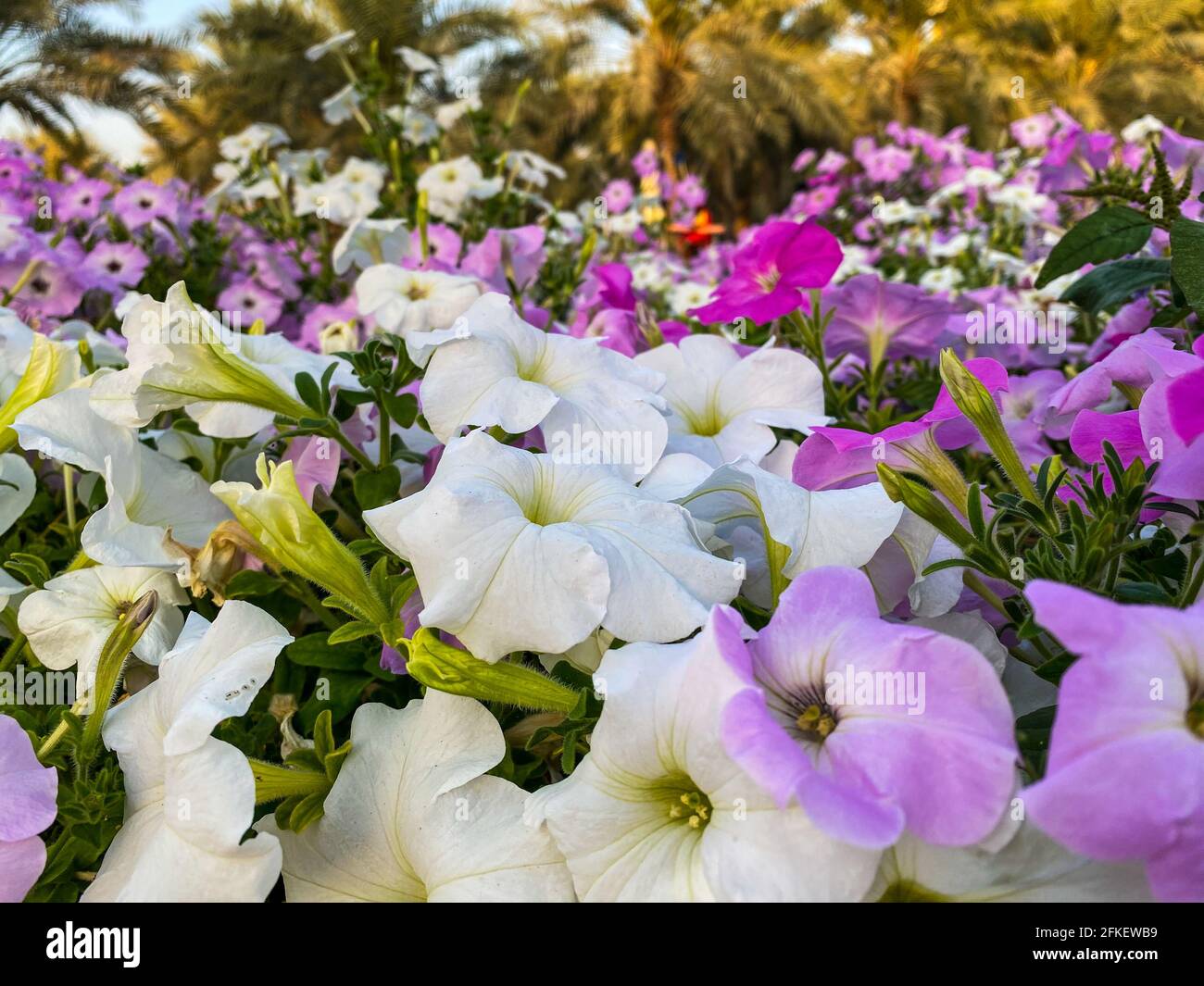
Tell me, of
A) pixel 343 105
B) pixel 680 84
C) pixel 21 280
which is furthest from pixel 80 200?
pixel 680 84

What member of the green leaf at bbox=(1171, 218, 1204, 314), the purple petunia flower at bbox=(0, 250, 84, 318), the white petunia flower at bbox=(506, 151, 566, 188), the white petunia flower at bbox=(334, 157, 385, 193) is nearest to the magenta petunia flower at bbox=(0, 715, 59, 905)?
the green leaf at bbox=(1171, 218, 1204, 314)

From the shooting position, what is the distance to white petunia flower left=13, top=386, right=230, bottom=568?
2.46ft

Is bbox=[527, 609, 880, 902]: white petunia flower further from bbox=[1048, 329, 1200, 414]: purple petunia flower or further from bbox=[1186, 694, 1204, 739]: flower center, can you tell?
bbox=[1048, 329, 1200, 414]: purple petunia flower

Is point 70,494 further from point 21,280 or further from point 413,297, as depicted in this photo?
point 21,280

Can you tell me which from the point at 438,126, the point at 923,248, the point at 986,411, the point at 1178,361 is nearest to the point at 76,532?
the point at 986,411

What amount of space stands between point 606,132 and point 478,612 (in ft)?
42.5

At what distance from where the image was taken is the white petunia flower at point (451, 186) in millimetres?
2068

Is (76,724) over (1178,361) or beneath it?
beneath

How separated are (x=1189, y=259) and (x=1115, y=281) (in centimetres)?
24

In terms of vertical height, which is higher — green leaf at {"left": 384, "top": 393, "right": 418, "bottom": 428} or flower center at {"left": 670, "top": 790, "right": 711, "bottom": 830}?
green leaf at {"left": 384, "top": 393, "right": 418, "bottom": 428}

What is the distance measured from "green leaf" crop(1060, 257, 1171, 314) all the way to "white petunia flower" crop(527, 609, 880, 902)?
63cm

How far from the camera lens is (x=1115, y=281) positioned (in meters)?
0.97
